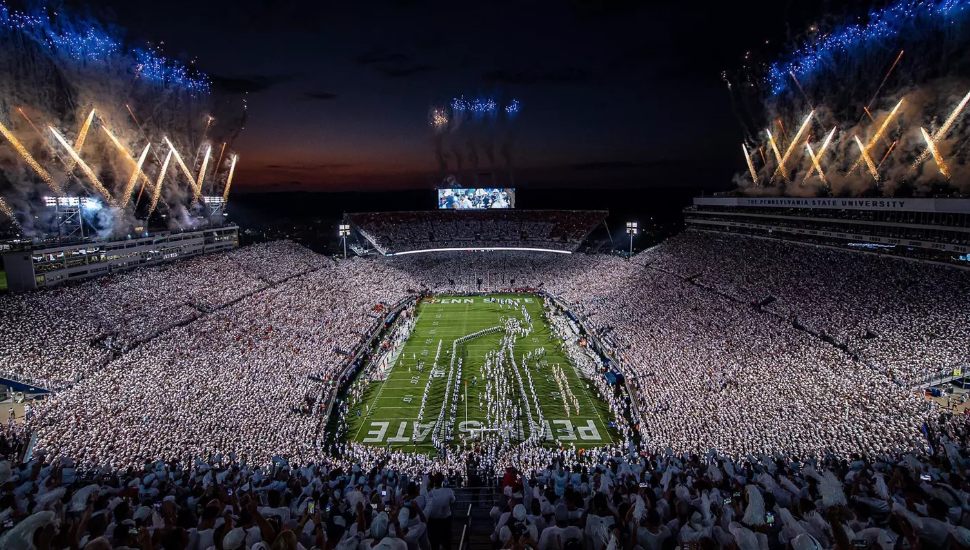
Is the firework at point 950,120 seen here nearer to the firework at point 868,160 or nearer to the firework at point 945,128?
the firework at point 945,128

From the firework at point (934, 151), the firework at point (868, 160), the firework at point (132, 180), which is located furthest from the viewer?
the firework at point (132, 180)

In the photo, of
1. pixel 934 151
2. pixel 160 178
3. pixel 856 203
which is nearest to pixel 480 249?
pixel 160 178

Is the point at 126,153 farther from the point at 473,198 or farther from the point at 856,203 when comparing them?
the point at 856,203

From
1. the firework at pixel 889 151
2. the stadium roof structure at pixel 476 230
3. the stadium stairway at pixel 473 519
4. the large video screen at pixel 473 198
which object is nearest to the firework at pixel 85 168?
the stadium roof structure at pixel 476 230

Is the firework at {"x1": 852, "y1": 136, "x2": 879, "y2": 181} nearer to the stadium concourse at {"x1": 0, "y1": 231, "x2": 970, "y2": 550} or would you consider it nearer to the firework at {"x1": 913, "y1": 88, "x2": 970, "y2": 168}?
the firework at {"x1": 913, "y1": 88, "x2": 970, "y2": 168}

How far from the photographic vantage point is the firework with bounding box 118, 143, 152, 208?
121 ft

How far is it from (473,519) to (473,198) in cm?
5217

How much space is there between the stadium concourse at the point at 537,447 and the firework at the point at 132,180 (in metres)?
6.94

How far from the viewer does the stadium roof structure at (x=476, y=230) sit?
57625mm

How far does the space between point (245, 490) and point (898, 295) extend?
27357mm

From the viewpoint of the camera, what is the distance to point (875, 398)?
52.5ft

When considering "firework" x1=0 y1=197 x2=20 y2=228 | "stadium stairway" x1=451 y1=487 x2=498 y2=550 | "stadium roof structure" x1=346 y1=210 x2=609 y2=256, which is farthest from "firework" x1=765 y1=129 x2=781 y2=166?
"firework" x1=0 y1=197 x2=20 y2=228

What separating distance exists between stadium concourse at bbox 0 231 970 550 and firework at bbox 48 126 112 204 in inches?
289

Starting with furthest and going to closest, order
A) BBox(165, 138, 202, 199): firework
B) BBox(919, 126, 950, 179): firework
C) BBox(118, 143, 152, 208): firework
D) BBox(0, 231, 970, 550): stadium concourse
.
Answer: BBox(165, 138, 202, 199): firework → BBox(118, 143, 152, 208): firework → BBox(919, 126, 950, 179): firework → BBox(0, 231, 970, 550): stadium concourse
